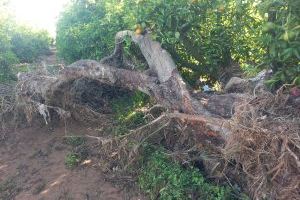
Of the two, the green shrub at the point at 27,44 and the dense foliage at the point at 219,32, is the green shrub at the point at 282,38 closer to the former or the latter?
the dense foliage at the point at 219,32

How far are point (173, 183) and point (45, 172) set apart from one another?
7.67 feet

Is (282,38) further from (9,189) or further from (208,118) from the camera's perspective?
(9,189)

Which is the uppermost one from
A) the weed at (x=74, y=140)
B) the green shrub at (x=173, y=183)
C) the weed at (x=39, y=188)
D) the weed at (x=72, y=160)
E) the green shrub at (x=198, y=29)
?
the green shrub at (x=198, y=29)

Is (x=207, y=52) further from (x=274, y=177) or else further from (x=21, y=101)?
(x=21, y=101)

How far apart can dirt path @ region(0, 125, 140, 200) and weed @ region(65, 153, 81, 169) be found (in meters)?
0.08

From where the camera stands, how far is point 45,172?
263 inches

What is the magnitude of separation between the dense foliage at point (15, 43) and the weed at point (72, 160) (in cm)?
350

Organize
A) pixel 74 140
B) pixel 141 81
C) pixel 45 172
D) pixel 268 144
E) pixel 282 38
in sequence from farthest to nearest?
pixel 74 140
pixel 45 172
pixel 141 81
pixel 268 144
pixel 282 38

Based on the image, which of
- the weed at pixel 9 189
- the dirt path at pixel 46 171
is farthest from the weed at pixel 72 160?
the weed at pixel 9 189

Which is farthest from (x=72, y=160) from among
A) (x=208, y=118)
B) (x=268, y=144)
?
(x=268, y=144)

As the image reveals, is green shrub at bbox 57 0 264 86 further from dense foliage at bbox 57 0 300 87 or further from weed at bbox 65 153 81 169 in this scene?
weed at bbox 65 153 81 169

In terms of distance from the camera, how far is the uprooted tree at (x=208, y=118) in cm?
451

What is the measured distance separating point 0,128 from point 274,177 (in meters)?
5.70

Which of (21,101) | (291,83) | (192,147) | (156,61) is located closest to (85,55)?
(21,101)
